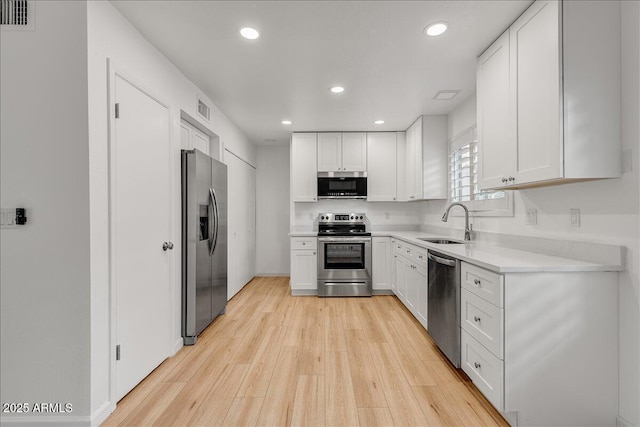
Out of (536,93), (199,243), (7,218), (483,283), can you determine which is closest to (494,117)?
(536,93)

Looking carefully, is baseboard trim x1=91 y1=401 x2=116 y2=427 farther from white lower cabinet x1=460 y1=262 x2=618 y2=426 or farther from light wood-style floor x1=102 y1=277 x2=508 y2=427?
white lower cabinet x1=460 y1=262 x2=618 y2=426

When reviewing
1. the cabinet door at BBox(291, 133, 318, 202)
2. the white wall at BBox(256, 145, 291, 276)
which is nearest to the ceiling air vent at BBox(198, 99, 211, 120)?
the cabinet door at BBox(291, 133, 318, 202)

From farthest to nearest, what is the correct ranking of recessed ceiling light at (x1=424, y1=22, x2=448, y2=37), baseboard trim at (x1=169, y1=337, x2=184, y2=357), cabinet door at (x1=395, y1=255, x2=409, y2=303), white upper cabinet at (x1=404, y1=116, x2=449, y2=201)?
white upper cabinet at (x1=404, y1=116, x2=449, y2=201), cabinet door at (x1=395, y1=255, x2=409, y2=303), baseboard trim at (x1=169, y1=337, x2=184, y2=357), recessed ceiling light at (x1=424, y1=22, x2=448, y2=37)

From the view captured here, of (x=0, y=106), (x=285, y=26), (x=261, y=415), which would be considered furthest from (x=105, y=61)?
(x=261, y=415)

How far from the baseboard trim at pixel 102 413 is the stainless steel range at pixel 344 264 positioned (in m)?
2.86

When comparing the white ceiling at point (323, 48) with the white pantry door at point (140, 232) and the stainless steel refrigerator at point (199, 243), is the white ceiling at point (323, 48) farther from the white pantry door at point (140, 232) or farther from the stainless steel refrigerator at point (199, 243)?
the stainless steel refrigerator at point (199, 243)

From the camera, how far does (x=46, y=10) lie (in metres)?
1.71

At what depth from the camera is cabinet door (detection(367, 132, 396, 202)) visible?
4.86 metres

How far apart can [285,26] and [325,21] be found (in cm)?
29

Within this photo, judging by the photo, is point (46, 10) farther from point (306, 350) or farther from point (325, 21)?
point (306, 350)

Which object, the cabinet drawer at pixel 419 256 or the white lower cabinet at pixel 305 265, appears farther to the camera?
the white lower cabinet at pixel 305 265

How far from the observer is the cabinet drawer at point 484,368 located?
1.70 m

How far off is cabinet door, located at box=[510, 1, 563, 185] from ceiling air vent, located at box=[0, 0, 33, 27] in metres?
3.01

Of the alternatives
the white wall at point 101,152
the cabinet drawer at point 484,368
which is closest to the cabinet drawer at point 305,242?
the cabinet drawer at point 484,368
